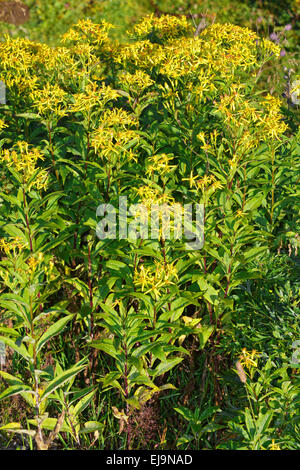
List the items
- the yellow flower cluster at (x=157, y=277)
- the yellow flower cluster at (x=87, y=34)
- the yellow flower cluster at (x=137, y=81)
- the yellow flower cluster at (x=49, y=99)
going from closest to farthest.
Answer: the yellow flower cluster at (x=157, y=277), the yellow flower cluster at (x=49, y=99), the yellow flower cluster at (x=137, y=81), the yellow flower cluster at (x=87, y=34)

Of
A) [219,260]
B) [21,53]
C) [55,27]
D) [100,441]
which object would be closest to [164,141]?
[219,260]

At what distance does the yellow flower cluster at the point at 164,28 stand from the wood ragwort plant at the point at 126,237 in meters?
0.37

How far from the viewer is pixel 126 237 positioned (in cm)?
262

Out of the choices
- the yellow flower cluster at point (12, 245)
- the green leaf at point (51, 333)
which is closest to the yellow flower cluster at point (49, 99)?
the yellow flower cluster at point (12, 245)

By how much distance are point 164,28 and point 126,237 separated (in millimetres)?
1778

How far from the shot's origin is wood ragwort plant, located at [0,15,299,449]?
2443 mm

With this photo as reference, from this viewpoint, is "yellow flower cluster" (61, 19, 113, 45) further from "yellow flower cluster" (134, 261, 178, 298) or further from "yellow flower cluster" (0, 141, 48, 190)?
"yellow flower cluster" (134, 261, 178, 298)

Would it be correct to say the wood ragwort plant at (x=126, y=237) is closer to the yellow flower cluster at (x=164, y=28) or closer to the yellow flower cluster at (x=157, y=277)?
the yellow flower cluster at (x=157, y=277)

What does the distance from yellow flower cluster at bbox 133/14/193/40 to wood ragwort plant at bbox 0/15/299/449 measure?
371mm

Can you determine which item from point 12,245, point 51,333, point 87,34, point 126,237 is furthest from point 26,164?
point 87,34

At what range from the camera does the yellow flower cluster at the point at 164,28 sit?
366 centimetres

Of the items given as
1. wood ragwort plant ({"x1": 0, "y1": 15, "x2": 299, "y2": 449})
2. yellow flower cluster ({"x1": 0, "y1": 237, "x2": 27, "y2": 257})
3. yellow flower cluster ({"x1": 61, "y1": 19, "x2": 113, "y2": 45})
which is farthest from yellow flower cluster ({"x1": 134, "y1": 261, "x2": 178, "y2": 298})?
yellow flower cluster ({"x1": 61, "y1": 19, "x2": 113, "y2": 45})

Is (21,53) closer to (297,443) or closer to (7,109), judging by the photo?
(7,109)
